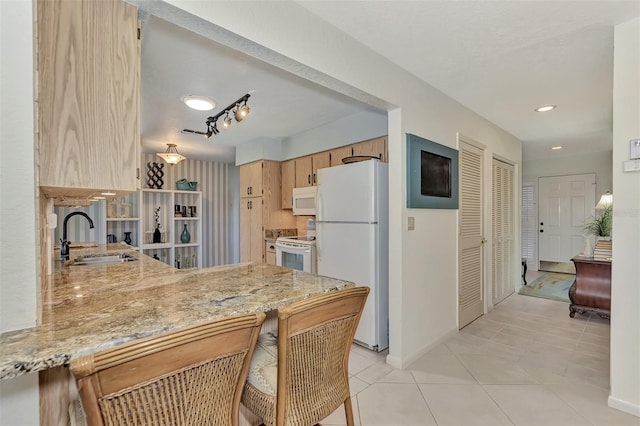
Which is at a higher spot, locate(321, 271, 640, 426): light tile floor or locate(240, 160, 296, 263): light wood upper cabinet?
locate(240, 160, 296, 263): light wood upper cabinet

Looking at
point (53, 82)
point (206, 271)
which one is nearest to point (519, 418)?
point (206, 271)

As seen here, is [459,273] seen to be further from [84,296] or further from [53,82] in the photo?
[53,82]

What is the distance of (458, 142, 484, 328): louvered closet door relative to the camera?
3.17 m

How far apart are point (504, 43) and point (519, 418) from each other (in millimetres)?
2366

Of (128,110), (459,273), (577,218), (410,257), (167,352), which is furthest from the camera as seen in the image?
(577,218)

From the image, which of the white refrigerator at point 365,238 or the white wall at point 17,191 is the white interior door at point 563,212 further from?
the white wall at point 17,191

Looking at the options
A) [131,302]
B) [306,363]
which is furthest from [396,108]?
[131,302]

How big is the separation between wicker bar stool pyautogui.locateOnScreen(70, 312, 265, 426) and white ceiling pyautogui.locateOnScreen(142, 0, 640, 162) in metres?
1.50

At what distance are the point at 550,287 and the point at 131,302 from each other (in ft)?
19.1

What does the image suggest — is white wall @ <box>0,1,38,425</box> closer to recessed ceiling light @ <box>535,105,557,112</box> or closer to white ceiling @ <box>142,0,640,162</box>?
white ceiling @ <box>142,0,640,162</box>

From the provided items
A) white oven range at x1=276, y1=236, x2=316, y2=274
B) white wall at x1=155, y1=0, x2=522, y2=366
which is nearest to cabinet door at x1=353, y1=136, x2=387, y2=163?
white wall at x1=155, y1=0, x2=522, y2=366

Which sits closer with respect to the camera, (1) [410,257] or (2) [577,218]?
(1) [410,257]

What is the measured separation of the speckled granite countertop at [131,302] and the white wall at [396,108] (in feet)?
3.83

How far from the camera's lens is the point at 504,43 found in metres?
2.02
